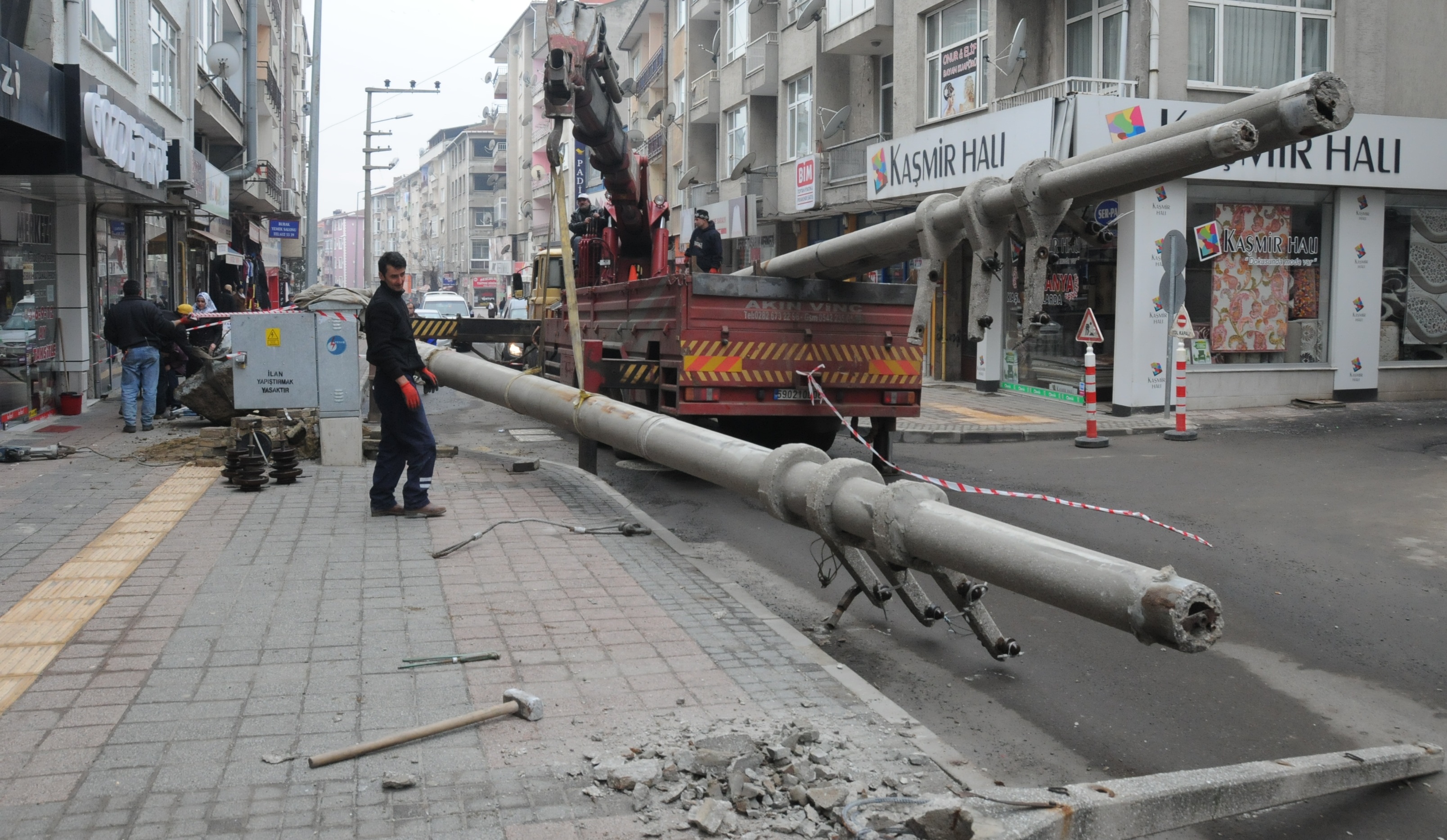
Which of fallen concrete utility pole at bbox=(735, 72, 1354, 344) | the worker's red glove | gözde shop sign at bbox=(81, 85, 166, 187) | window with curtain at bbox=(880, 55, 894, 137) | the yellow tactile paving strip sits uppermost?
window with curtain at bbox=(880, 55, 894, 137)

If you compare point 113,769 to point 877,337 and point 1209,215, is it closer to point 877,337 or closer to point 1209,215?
point 877,337

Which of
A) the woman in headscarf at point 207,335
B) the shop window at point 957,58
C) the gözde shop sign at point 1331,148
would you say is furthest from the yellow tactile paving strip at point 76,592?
the shop window at point 957,58

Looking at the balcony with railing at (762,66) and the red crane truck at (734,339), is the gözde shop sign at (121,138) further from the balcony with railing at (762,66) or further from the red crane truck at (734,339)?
the balcony with railing at (762,66)

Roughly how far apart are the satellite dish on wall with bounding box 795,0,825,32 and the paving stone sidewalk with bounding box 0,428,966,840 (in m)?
21.4

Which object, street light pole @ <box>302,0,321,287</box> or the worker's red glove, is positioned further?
street light pole @ <box>302,0,321,287</box>

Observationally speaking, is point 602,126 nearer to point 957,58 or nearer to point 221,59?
point 957,58

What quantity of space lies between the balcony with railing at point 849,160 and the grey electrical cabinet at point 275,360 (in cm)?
1634

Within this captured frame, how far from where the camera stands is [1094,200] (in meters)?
7.83

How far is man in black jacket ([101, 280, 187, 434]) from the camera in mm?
13148

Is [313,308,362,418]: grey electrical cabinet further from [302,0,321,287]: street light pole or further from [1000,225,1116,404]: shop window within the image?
[302,0,321,287]: street light pole

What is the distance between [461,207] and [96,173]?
93.6 m

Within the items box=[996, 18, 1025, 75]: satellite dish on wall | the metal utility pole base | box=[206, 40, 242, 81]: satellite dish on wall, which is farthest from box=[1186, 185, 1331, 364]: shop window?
box=[206, 40, 242, 81]: satellite dish on wall

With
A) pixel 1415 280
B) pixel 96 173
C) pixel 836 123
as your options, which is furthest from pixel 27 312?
pixel 1415 280

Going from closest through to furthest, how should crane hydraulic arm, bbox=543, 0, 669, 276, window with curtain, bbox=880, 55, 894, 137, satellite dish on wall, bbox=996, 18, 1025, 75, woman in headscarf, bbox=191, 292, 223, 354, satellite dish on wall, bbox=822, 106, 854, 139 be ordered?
crane hydraulic arm, bbox=543, 0, 669, 276, woman in headscarf, bbox=191, 292, 223, 354, satellite dish on wall, bbox=996, 18, 1025, 75, satellite dish on wall, bbox=822, 106, 854, 139, window with curtain, bbox=880, 55, 894, 137
